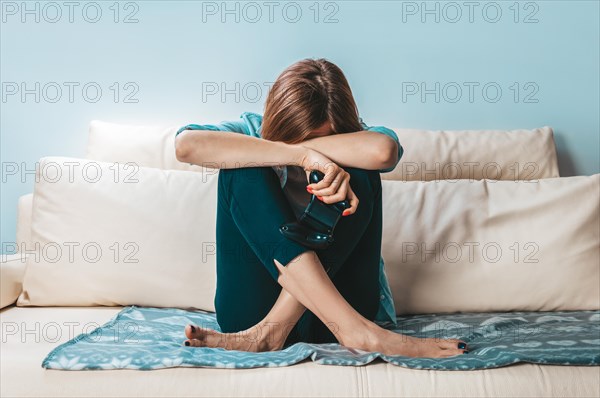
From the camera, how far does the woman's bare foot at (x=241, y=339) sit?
1511mm

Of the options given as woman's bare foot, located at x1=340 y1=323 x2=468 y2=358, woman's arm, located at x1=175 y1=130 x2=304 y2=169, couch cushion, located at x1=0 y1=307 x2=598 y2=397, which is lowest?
couch cushion, located at x1=0 y1=307 x2=598 y2=397

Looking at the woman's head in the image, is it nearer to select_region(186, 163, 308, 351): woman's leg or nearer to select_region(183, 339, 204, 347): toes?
select_region(186, 163, 308, 351): woman's leg

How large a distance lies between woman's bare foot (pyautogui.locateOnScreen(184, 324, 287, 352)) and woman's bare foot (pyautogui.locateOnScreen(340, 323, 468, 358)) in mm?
142

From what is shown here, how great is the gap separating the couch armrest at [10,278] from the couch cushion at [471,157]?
3.22 ft

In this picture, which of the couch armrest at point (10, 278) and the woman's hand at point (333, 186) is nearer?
the woman's hand at point (333, 186)

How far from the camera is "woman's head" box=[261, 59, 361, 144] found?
1646mm

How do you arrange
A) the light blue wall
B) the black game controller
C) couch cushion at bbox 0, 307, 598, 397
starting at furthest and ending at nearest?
the light blue wall → the black game controller → couch cushion at bbox 0, 307, 598, 397

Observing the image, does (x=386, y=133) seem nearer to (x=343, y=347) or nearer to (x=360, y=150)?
(x=360, y=150)

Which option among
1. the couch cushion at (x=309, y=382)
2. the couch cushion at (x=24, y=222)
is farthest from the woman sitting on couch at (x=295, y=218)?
the couch cushion at (x=24, y=222)

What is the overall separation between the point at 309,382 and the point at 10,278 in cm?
93

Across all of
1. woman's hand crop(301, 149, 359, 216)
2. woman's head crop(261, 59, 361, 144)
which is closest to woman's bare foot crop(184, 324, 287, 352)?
woman's hand crop(301, 149, 359, 216)

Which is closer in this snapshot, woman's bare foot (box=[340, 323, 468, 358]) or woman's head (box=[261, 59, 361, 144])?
woman's bare foot (box=[340, 323, 468, 358])

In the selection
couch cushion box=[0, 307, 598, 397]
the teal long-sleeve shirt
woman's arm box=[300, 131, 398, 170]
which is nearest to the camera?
couch cushion box=[0, 307, 598, 397]

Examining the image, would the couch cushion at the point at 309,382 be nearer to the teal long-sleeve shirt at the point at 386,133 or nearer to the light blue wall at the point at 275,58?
the teal long-sleeve shirt at the point at 386,133
